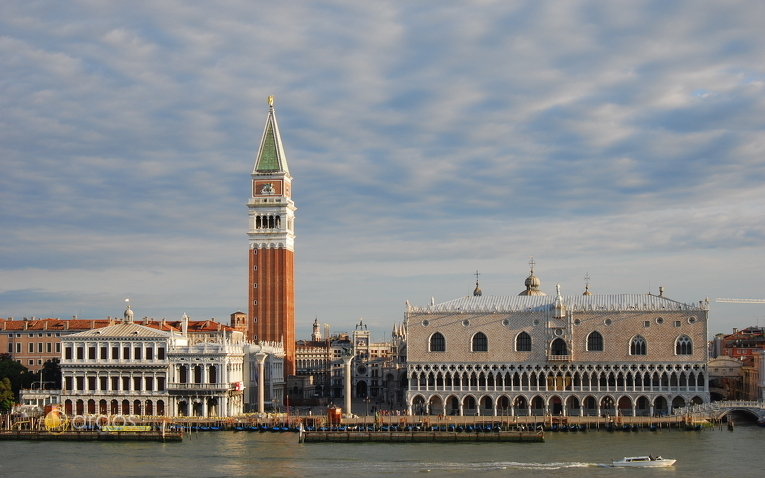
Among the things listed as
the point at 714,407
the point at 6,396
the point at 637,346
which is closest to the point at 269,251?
the point at 6,396

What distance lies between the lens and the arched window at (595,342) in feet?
268

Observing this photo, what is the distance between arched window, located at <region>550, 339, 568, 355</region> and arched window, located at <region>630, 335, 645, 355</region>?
5037mm

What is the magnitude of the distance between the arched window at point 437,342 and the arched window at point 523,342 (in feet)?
18.7

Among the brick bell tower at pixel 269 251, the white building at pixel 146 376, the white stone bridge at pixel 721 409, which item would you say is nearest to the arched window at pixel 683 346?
the white stone bridge at pixel 721 409

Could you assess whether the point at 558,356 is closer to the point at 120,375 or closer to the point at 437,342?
the point at 437,342

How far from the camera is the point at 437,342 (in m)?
84.0

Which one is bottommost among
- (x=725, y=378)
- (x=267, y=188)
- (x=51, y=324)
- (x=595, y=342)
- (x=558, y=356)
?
(x=725, y=378)

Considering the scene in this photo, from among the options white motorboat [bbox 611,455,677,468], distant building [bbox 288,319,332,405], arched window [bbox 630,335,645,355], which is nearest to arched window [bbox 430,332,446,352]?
arched window [bbox 630,335,645,355]

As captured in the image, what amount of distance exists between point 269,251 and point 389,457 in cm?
4096

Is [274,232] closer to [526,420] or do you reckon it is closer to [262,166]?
[262,166]

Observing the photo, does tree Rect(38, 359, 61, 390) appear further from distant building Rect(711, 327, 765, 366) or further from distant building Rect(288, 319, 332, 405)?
distant building Rect(711, 327, 765, 366)

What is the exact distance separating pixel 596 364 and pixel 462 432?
15.4 metres

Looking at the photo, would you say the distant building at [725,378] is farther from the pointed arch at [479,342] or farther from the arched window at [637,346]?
the pointed arch at [479,342]

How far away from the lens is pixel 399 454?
63094mm
